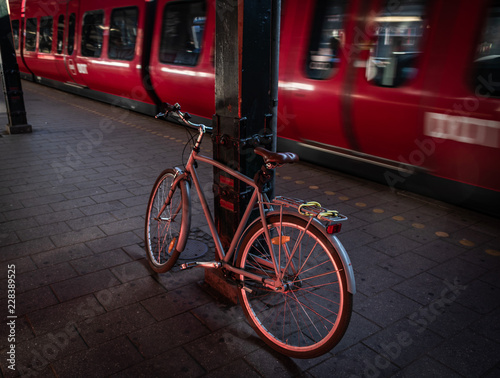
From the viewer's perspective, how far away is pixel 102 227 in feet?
14.0

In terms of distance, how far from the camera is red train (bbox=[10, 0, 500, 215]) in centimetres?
433

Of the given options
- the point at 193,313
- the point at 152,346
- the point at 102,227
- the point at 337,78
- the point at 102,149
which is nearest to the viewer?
the point at 152,346

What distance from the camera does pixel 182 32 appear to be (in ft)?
27.3

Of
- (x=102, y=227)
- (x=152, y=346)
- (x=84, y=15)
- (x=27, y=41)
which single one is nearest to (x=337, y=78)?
(x=102, y=227)

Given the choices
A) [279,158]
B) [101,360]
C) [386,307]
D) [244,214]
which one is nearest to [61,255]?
[101,360]

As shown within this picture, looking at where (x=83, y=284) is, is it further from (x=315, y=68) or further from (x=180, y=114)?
(x=315, y=68)

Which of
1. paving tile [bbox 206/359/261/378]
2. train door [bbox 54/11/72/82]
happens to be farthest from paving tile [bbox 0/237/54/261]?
train door [bbox 54/11/72/82]

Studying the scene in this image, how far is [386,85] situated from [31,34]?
15.7m

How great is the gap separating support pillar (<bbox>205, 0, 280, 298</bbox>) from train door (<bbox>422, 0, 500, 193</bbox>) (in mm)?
2346

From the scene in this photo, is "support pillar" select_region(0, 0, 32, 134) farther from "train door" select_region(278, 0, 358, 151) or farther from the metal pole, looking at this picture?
the metal pole

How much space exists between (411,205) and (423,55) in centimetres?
164

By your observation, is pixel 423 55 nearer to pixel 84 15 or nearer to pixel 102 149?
pixel 102 149

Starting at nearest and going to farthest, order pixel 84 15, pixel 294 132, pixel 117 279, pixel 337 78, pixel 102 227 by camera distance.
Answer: pixel 117 279 → pixel 102 227 → pixel 337 78 → pixel 294 132 → pixel 84 15

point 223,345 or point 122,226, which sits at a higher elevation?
point 122,226
